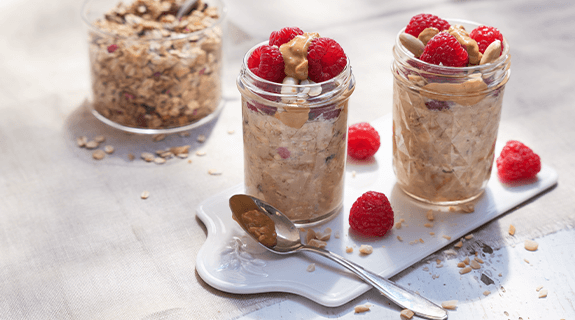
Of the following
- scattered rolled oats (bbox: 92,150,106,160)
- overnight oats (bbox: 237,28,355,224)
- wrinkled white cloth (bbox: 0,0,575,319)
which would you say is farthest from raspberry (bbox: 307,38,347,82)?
scattered rolled oats (bbox: 92,150,106,160)

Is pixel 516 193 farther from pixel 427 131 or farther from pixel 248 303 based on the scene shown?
pixel 248 303

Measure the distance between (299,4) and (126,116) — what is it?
81 cm

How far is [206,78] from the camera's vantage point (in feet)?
4.41

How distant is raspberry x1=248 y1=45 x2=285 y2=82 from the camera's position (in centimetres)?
90

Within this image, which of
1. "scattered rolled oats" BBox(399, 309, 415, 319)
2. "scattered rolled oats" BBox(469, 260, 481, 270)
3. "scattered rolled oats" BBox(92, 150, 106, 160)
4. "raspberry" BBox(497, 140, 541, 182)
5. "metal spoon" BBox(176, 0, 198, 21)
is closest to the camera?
"scattered rolled oats" BBox(399, 309, 415, 319)

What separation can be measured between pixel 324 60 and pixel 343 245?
12.7 inches

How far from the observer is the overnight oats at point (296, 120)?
90cm

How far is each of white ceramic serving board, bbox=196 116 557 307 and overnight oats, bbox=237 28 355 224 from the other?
87 mm

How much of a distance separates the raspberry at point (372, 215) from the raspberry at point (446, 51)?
25cm

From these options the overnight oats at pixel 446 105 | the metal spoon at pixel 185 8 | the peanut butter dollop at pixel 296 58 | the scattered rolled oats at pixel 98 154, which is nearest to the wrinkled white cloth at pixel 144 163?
the scattered rolled oats at pixel 98 154

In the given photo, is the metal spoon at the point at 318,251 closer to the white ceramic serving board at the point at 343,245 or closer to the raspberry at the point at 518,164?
the white ceramic serving board at the point at 343,245

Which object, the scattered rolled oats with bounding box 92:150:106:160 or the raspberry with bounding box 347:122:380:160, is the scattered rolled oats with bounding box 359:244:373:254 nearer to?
the raspberry with bounding box 347:122:380:160

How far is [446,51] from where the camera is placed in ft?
3.00

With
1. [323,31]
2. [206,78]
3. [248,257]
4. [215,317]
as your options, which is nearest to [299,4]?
[323,31]
